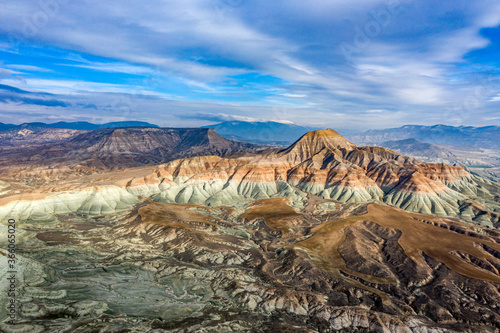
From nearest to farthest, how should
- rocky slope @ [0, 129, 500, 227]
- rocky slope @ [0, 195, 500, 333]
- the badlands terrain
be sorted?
1. rocky slope @ [0, 195, 500, 333]
2. the badlands terrain
3. rocky slope @ [0, 129, 500, 227]

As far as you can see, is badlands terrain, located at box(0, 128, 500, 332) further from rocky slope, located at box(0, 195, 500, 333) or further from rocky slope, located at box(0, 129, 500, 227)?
rocky slope, located at box(0, 129, 500, 227)

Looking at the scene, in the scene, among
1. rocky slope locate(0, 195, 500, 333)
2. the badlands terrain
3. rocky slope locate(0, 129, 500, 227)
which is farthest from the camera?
rocky slope locate(0, 129, 500, 227)

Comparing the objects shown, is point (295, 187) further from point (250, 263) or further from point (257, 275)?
point (257, 275)

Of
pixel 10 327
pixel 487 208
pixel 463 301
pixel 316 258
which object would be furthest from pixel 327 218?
pixel 10 327

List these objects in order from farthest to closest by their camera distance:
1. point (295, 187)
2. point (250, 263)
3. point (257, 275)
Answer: point (295, 187) < point (250, 263) < point (257, 275)

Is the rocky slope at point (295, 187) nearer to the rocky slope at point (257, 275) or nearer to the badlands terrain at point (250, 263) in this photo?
the badlands terrain at point (250, 263)

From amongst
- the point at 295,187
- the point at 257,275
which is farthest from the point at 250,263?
the point at 295,187

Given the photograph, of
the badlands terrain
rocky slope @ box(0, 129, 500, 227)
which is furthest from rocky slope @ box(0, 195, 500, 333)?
rocky slope @ box(0, 129, 500, 227)

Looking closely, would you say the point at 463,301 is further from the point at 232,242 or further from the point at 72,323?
the point at 72,323

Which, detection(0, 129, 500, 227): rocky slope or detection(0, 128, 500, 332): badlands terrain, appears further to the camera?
detection(0, 129, 500, 227): rocky slope
